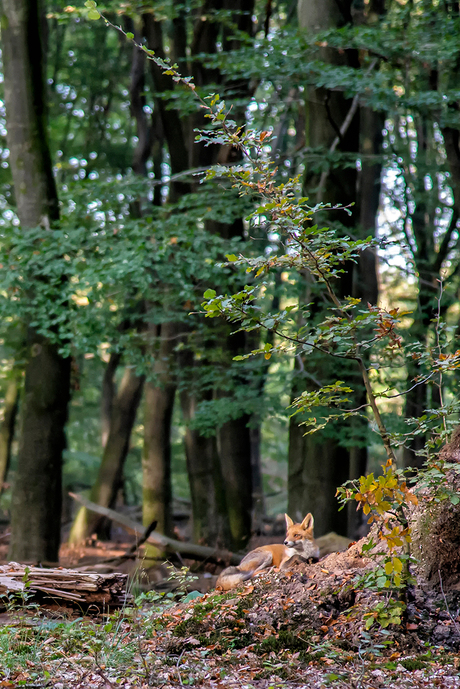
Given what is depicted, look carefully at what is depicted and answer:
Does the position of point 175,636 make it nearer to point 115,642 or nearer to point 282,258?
point 115,642

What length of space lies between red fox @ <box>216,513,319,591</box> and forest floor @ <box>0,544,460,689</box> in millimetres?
227

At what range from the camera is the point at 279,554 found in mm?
6223

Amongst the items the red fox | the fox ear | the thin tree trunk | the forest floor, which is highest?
the thin tree trunk

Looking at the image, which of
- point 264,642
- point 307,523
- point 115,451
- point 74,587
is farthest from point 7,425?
point 264,642

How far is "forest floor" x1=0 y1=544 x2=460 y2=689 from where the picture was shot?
13.5 feet

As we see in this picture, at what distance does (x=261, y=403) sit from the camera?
1155 cm

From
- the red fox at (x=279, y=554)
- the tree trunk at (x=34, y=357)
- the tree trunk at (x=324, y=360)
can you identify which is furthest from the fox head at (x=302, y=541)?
the tree trunk at (x=34, y=357)

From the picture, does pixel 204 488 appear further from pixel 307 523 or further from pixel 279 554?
pixel 307 523

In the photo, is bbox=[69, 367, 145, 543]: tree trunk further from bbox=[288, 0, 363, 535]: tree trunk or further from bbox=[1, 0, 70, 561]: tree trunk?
bbox=[288, 0, 363, 535]: tree trunk

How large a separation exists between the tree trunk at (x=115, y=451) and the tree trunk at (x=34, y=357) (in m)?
5.09

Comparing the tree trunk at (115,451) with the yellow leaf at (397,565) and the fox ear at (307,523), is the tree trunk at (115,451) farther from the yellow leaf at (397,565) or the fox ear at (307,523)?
the yellow leaf at (397,565)

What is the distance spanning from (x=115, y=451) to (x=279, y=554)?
35.6 feet

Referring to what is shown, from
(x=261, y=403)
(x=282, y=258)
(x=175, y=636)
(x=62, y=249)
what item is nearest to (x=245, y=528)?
(x=261, y=403)

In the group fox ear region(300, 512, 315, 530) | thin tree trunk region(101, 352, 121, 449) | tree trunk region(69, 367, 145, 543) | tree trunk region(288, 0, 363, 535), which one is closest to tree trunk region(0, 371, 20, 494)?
thin tree trunk region(101, 352, 121, 449)
